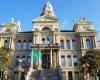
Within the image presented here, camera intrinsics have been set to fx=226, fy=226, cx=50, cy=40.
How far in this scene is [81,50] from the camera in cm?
4778

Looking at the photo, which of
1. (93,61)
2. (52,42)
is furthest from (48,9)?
(93,61)

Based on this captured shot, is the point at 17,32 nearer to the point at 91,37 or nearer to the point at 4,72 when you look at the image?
the point at 4,72

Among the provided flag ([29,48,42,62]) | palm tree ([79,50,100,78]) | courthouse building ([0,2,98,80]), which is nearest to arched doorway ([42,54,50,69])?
courthouse building ([0,2,98,80])

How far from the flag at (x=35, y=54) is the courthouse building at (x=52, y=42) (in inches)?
24.1

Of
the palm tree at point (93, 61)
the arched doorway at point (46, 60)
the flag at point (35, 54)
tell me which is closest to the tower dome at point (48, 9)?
the flag at point (35, 54)

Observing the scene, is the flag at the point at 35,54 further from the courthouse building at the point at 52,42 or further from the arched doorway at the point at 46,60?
the arched doorway at the point at 46,60

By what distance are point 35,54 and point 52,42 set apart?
4652 mm

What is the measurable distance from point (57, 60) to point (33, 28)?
9.13m

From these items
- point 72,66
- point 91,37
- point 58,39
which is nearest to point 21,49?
point 58,39

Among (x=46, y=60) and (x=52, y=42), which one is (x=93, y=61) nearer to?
(x=46, y=60)

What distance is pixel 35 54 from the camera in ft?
149

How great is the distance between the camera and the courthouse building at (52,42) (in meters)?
45.7

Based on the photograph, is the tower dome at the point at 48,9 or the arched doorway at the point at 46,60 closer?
the arched doorway at the point at 46,60

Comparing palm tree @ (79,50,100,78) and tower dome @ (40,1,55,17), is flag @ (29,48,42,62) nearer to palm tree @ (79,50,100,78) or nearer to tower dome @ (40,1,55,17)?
palm tree @ (79,50,100,78)
